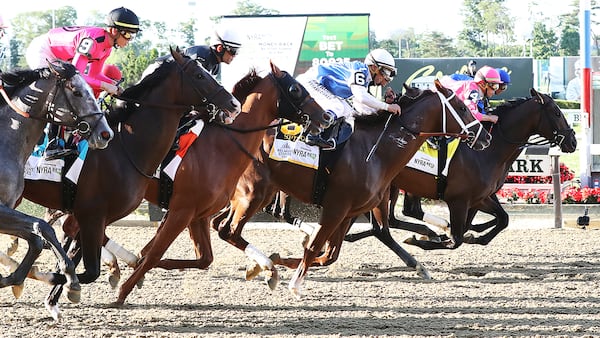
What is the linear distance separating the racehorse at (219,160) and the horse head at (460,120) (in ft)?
5.12

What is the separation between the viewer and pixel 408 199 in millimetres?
10594

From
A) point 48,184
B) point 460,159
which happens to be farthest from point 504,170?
point 48,184

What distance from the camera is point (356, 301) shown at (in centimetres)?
779

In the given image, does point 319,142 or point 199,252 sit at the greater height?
point 319,142

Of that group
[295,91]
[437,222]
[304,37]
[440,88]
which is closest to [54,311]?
[295,91]

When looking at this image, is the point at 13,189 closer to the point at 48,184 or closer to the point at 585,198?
the point at 48,184

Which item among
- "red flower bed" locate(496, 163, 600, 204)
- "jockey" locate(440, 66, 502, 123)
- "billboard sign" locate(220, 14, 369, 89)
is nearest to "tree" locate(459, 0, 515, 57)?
"billboard sign" locate(220, 14, 369, 89)

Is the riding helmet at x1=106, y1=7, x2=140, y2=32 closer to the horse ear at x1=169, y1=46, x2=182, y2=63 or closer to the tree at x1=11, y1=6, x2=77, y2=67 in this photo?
the horse ear at x1=169, y1=46, x2=182, y2=63

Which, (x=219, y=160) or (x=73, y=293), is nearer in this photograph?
(x=73, y=293)

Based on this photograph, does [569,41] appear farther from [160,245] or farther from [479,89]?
[160,245]

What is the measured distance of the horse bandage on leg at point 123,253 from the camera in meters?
7.66

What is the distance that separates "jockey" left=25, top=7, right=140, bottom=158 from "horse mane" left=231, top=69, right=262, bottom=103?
0.99m

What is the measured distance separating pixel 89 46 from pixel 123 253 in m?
1.79

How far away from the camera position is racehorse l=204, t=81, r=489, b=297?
318 inches
